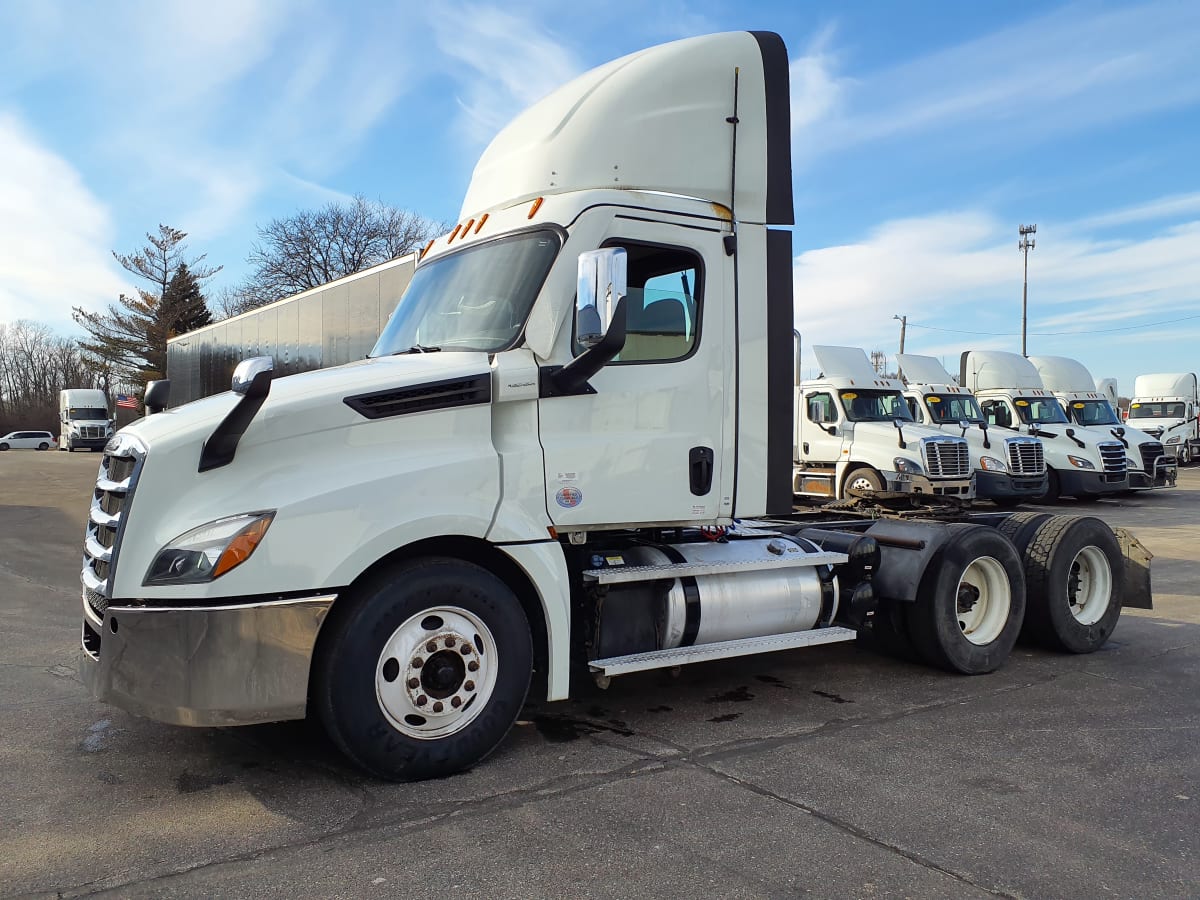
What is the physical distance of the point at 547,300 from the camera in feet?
15.8

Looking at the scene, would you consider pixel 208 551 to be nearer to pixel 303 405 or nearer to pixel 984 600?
pixel 303 405

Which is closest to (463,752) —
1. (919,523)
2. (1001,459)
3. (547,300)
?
(547,300)

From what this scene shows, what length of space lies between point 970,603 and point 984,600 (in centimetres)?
11

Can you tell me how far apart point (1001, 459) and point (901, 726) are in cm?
1493

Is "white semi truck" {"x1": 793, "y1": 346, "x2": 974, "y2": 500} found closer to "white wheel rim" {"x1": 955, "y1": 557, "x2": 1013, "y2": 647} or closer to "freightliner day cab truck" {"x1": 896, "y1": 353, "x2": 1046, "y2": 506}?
"freightliner day cab truck" {"x1": 896, "y1": 353, "x2": 1046, "y2": 506}

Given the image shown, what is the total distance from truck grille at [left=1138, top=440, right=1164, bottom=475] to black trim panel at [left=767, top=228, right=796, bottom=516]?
20.0 m

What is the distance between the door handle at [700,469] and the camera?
209 inches

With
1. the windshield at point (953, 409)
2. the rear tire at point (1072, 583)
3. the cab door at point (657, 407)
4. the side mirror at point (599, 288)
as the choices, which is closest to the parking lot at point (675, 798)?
the rear tire at point (1072, 583)

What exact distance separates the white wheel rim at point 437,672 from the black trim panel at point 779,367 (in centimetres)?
207

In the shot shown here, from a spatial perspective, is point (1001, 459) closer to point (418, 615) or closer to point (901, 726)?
point (901, 726)

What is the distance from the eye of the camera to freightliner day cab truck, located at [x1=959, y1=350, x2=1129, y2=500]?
20562mm

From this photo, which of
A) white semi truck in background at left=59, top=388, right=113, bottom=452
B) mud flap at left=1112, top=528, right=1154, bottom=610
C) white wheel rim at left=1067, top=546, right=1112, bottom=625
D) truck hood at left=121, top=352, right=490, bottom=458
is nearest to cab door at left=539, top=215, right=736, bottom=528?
truck hood at left=121, top=352, right=490, bottom=458

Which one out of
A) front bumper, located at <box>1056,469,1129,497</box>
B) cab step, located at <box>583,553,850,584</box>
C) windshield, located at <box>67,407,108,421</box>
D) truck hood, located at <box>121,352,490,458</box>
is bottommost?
cab step, located at <box>583,553,850,584</box>

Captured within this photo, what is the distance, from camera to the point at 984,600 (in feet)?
22.2
